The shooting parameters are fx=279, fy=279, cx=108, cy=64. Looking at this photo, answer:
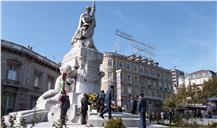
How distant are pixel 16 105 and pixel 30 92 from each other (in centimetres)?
386

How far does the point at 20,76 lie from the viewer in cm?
3984

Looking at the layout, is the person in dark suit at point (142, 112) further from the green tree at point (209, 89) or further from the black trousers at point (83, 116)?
the green tree at point (209, 89)

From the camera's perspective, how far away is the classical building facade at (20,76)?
123 ft

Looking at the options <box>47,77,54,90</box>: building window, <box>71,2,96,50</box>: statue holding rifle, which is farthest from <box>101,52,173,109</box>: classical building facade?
<box>71,2,96,50</box>: statue holding rifle

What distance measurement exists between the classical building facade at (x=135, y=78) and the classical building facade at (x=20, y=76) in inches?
838

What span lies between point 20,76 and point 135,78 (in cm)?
3431

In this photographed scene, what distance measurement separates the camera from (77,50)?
64.8 ft

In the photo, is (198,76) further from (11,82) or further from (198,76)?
(11,82)

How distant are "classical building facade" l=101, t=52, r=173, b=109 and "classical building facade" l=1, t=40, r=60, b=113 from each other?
2127 cm

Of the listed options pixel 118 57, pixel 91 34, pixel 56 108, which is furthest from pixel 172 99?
pixel 56 108

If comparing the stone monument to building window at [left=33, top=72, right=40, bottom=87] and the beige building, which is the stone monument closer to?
building window at [left=33, top=72, right=40, bottom=87]

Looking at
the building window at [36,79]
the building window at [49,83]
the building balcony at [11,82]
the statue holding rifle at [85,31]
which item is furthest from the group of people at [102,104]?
the building window at [49,83]

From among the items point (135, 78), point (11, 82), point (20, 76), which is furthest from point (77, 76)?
point (135, 78)

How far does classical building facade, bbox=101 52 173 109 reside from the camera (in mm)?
63463
